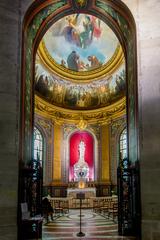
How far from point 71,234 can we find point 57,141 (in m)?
14.2

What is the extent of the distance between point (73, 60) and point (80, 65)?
0.74 m

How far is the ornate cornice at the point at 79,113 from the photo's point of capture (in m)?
23.8

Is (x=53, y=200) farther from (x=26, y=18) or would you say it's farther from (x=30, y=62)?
(x=26, y=18)

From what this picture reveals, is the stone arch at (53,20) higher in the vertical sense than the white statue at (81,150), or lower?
higher

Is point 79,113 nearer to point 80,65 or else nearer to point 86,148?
point 86,148

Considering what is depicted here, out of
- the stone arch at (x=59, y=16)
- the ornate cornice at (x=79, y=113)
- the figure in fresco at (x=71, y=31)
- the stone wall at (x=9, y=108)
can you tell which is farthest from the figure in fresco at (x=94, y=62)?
the stone wall at (x=9, y=108)

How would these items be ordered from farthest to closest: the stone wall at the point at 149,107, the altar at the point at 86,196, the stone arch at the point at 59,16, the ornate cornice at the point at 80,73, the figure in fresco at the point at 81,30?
the figure in fresco at the point at 81,30 < the ornate cornice at the point at 80,73 < the altar at the point at 86,196 < the stone arch at the point at 59,16 < the stone wall at the point at 149,107

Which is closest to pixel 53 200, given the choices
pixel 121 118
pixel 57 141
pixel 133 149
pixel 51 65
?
pixel 57 141

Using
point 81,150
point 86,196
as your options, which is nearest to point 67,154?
point 81,150

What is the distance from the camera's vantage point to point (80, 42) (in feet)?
→ 81.1

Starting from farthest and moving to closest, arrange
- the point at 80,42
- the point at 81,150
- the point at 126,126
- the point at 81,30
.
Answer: the point at 81,150 < the point at 80,42 < the point at 81,30 < the point at 126,126

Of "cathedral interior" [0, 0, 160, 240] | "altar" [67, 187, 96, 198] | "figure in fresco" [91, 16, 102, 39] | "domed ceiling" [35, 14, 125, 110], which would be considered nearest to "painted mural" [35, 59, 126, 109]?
"domed ceiling" [35, 14, 125, 110]

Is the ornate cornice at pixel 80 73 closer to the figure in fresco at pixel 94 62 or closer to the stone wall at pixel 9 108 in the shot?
the figure in fresco at pixel 94 62

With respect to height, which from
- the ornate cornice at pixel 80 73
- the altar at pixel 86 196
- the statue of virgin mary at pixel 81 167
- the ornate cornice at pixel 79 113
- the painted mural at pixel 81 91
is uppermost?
the ornate cornice at pixel 80 73
